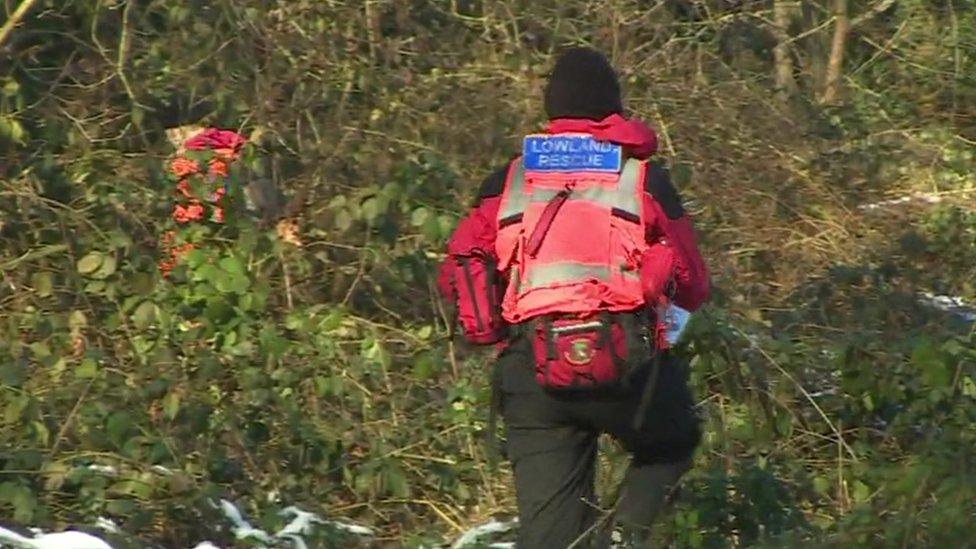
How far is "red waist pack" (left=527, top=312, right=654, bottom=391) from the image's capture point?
4688 millimetres

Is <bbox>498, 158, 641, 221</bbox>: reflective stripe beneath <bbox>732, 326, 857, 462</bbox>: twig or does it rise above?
above

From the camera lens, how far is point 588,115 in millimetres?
4781

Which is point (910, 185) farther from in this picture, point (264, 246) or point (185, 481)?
point (185, 481)

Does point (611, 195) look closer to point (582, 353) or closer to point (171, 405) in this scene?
point (582, 353)

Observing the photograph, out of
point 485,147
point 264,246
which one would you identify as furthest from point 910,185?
point 264,246

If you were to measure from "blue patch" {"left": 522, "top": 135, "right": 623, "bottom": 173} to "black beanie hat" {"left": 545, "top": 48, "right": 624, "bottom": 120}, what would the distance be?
0.23 ft

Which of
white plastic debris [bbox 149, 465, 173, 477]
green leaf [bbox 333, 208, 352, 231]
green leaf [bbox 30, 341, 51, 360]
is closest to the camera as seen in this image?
white plastic debris [bbox 149, 465, 173, 477]

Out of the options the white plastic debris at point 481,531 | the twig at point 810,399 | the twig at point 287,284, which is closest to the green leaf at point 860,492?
the twig at point 810,399

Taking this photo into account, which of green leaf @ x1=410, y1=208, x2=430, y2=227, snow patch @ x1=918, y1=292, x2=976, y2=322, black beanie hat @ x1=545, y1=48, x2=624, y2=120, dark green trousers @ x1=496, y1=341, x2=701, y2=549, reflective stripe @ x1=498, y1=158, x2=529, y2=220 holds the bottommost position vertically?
snow patch @ x1=918, y1=292, x2=976, y2=322

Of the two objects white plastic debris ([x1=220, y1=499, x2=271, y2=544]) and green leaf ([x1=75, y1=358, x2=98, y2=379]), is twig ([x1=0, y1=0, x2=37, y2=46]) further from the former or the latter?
white plastic debris ([x1=220, y1=499, x2=271, y2=544])

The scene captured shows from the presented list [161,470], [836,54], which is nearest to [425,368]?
[161,470]

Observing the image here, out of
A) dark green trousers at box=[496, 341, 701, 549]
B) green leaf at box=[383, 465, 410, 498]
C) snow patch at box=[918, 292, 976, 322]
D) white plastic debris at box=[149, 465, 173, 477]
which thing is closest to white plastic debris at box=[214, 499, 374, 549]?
white plastic debris at box=[149, 465, 173, 477]

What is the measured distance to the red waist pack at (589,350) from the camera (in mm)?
4688

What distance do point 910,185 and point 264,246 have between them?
16.3ft
